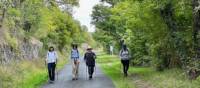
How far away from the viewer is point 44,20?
132 ft

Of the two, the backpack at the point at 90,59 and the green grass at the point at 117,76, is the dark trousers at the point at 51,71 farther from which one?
the green grass at the point at 117,76

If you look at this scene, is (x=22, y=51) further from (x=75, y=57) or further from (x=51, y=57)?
(x=51, y=57)

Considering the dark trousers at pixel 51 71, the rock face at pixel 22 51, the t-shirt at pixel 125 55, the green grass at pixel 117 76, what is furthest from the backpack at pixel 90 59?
the rock face at pixel 22 51

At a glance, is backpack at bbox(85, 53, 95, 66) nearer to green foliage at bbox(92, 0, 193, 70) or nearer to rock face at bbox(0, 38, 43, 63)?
green foliage at bbox(92, 0, 193, 70)

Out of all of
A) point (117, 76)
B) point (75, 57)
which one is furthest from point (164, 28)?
point (75, 57)

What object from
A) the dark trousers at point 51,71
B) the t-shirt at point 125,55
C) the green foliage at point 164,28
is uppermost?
the green foliage at point 164,28

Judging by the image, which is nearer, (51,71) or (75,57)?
(51,71)

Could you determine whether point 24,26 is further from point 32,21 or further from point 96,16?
point 96,16

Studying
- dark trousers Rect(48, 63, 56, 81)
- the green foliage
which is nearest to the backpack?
dark trousers Rect(48, 63, 56, 81)

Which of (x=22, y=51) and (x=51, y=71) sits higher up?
(x=51, y=71)

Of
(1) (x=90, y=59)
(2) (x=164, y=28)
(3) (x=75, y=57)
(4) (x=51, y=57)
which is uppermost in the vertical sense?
(2) (x=164, y=28)

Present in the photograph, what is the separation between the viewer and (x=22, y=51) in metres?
31.5

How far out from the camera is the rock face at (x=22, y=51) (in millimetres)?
24987

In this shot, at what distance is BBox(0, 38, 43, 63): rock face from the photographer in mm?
24987
